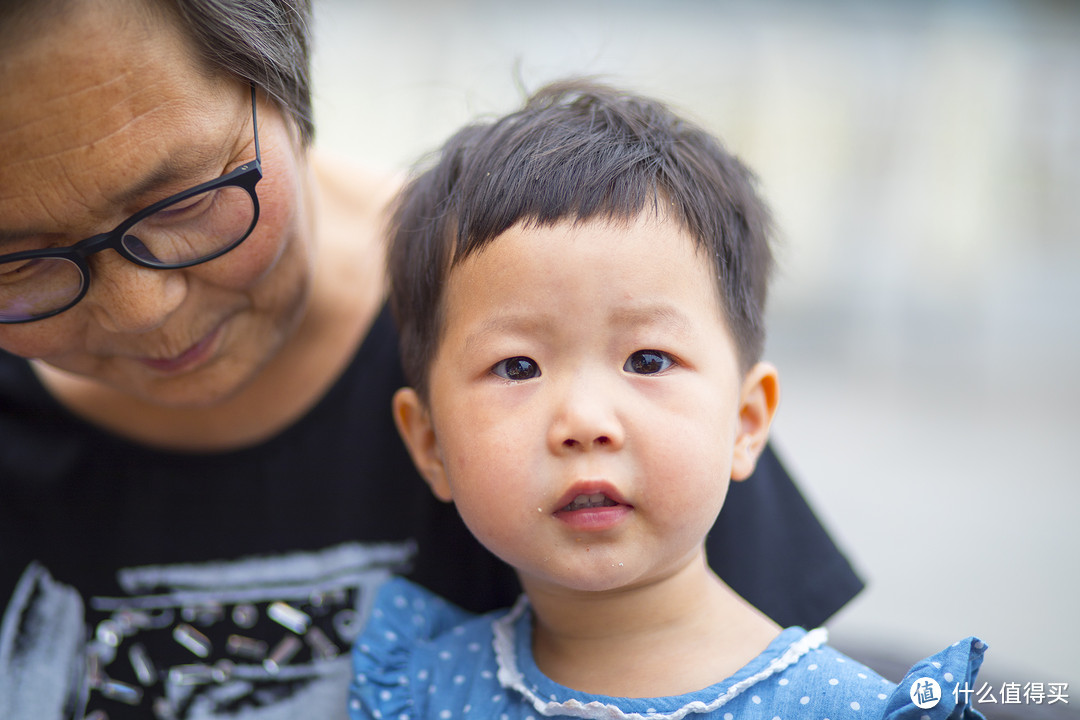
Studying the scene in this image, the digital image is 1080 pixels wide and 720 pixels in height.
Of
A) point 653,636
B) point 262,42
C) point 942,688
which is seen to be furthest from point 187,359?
point 942,688

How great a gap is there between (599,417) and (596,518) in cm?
13

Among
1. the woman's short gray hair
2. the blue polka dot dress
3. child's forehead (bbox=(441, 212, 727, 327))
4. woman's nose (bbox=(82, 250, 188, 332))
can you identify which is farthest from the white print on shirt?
the woman's short gray hair

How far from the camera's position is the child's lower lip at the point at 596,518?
1142 mm

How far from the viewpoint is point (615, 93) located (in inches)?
56.7

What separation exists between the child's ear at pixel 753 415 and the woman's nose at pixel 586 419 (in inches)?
10.7

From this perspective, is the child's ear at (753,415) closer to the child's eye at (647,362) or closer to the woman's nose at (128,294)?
Answer: the child's eye at (647,362)

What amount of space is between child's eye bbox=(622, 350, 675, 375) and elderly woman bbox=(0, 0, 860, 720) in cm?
41

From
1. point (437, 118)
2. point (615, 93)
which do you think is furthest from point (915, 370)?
point (615, 93)

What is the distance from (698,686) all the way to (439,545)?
51cm

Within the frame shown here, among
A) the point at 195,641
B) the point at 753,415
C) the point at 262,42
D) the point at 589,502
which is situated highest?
the point at 262,42

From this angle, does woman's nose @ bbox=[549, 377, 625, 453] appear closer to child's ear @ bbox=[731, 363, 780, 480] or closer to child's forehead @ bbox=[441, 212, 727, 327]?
child's forehead @ bbox=[441, 212, 727, 327]

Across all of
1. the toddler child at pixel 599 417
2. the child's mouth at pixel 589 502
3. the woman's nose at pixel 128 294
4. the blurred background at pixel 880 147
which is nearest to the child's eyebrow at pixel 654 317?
the toddler child at pixel 599 417

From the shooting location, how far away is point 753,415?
136 centimetres

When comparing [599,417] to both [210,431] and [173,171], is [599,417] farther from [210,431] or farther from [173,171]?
[210,431]
